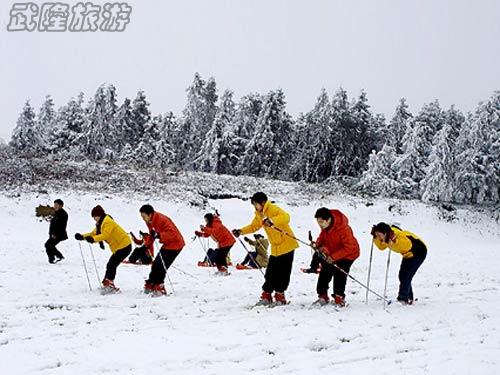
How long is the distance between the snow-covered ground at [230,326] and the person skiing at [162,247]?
0.40m

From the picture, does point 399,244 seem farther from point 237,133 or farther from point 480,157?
point 237,133

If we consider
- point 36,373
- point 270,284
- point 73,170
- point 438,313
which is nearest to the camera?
point 36,373

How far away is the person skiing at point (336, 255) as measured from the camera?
8.64 meters

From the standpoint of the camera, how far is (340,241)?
873 cm

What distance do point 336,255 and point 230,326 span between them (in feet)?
8.12

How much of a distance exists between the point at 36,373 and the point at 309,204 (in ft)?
79.1

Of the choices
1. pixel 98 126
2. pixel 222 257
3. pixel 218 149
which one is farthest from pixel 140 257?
pixel 98 126

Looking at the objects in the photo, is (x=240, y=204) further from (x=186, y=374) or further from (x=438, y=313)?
(x=186, y=374)

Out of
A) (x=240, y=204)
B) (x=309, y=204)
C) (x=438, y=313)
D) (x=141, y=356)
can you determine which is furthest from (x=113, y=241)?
(x=309, y=204)

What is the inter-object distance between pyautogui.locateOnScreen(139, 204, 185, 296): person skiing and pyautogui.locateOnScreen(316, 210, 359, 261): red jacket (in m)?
3.20

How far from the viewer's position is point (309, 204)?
2866 cm

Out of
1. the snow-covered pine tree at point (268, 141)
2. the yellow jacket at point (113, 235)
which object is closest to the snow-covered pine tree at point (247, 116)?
the snow-covered pine tree at point (268, 141)

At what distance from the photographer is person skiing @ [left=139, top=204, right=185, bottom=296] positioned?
980 cm

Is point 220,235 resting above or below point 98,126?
below
